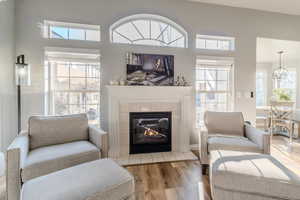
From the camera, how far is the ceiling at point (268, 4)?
11.1 feet

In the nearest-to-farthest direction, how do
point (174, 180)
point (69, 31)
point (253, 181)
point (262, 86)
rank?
1. point (253, 181)
2. point (174, 180)
3. point (69, 31)
4. point (262, 86)

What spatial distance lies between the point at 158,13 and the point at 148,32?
0.40 meters

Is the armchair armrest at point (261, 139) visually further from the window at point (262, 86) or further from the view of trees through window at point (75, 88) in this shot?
the window at point (262, 86)

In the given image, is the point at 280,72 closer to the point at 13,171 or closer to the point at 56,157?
the point at 56,157

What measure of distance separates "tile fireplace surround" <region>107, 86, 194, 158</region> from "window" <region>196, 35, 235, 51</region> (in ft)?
3.74

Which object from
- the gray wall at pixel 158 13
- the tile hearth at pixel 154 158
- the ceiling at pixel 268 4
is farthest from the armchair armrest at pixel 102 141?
the ceiling at pixel 268 4

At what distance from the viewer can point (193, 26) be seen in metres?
3.43

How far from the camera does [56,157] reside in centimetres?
179

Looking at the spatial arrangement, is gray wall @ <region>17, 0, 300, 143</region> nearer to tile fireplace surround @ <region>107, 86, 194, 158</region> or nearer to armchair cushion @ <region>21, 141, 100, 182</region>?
tile fireplace surround @ <region>107, 86, 194, 158</region>

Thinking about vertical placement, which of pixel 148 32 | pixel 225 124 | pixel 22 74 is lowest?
pixel 225 124

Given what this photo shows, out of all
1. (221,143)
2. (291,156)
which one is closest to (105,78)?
(221,143)

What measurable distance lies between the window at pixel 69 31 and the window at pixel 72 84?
345 mm

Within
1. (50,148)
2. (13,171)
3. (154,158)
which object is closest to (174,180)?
(154,158)

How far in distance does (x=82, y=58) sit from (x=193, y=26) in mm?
2295
